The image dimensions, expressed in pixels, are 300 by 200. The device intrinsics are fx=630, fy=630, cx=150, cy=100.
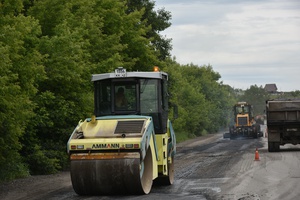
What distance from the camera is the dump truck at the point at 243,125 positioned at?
185 feet

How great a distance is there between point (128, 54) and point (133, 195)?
26703 mm

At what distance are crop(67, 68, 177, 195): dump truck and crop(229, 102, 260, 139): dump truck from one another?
130ft

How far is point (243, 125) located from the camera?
57.4m

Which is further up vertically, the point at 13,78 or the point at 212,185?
the point at 13,78

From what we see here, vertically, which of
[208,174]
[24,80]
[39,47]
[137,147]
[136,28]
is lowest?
[208,174]

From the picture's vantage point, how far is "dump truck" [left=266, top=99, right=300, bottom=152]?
3128 cm

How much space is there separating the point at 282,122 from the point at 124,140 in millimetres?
18682

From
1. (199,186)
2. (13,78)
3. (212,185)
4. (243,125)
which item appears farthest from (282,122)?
(243,125)

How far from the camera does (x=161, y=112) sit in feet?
52.4

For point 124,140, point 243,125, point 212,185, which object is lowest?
point 212,185

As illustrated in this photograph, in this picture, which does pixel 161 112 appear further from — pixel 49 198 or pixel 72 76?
pixel 72 76

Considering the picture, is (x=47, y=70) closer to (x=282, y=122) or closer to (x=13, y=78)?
(x=13, y=78)

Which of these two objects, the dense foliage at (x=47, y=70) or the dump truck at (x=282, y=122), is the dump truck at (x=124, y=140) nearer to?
the dense foliage at (x=47, y=70)

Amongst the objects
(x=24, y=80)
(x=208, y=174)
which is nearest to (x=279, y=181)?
(x=208, y=174)
